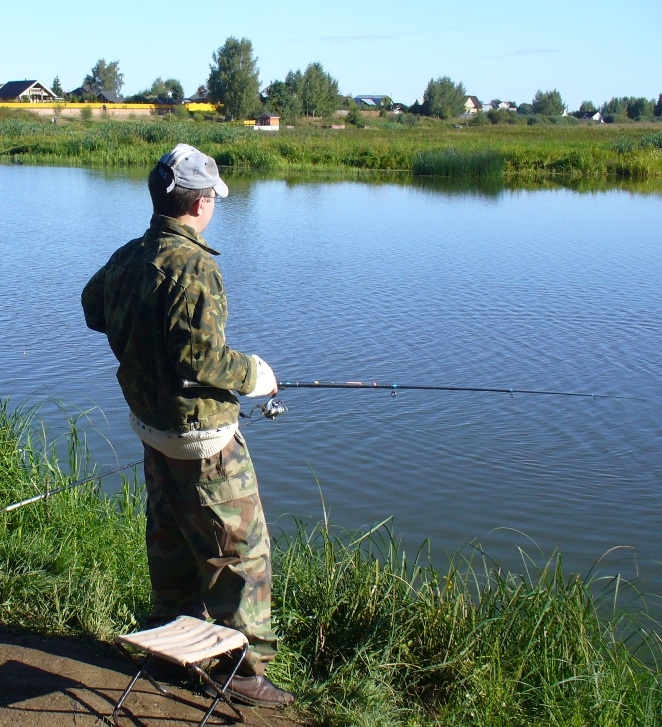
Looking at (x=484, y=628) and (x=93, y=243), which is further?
(x=93, y=243)

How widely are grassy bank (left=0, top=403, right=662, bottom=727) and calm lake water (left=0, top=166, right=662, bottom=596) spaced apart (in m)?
1.21

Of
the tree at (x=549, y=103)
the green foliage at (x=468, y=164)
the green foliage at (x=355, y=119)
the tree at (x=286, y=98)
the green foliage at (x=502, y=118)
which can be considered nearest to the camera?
the green foliage at (x=468, y=164)

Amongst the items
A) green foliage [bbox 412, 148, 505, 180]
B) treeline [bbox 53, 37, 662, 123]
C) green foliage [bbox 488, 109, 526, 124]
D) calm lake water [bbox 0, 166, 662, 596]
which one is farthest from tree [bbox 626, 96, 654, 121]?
calm lake water [bbox 0, 166, 662, 596]

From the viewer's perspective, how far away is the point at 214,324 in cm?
266

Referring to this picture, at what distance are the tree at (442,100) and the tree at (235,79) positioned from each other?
72.5ft

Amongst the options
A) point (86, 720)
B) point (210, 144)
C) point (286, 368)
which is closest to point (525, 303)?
point (286, 368)

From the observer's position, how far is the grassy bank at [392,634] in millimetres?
2943

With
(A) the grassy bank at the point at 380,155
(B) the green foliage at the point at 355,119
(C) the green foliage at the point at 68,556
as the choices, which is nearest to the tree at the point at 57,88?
(B) the green foliage at the point at 355,119

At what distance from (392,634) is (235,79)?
98467 millimetres

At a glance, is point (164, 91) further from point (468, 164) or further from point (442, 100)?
point (468, 164)

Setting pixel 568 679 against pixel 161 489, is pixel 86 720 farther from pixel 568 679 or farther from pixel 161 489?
pixel 568 679

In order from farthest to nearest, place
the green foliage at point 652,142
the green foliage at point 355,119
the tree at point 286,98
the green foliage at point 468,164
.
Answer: the tree at point 286,98 → the green foliage at point 355,119 → the green foliage at point 652,142 → the green foliage at point 468,164

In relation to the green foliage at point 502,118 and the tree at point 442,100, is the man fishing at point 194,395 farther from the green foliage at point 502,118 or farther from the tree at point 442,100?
the tree at point 442,100

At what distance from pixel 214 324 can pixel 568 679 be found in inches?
59.0
